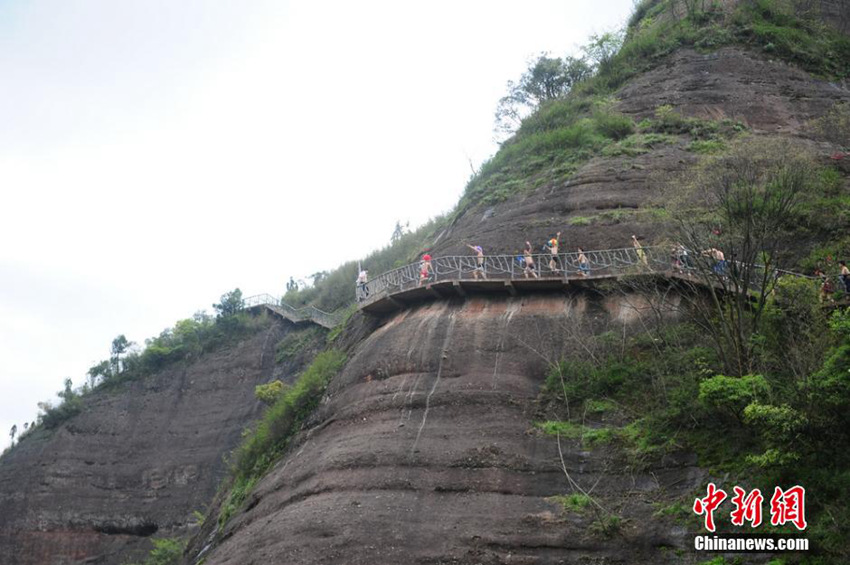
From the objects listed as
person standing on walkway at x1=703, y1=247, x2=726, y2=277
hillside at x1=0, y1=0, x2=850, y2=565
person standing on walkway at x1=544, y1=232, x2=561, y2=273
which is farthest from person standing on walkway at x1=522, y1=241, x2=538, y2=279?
person standing on walkway at x1=703, y1=247, x2=726, y2=277

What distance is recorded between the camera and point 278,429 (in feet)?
84.4

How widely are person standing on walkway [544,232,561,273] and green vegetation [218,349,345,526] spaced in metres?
7.43

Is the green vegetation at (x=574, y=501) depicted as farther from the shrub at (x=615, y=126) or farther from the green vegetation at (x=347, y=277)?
the green vegetation at (x=347, y=277)

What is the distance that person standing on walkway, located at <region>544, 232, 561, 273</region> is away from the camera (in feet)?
78.8

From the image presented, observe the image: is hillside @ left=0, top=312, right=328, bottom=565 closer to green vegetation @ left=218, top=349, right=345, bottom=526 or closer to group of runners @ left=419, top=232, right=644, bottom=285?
green vegetation @ left=218, top=349, right=345, bottom=526

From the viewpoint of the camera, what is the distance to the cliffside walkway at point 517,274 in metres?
21.9

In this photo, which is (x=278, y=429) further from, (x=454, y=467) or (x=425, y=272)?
(x=454, y=467)

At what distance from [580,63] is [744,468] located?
32970 millimetres

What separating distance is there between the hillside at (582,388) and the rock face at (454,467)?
0.06 m

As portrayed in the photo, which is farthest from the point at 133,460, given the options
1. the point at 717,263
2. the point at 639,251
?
the point at 717,263

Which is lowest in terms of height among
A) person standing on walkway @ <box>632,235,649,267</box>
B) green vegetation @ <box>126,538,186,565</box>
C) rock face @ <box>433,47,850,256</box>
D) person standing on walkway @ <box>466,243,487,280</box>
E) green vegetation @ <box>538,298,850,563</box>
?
green vegetation @ <box>126,538,186,565</box>

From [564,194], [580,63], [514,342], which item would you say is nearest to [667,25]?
[580,63]

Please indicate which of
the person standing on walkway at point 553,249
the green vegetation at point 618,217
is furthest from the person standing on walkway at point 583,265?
the green vegetation at point 618,217

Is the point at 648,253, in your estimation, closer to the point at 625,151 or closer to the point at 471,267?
the point at 471,267
